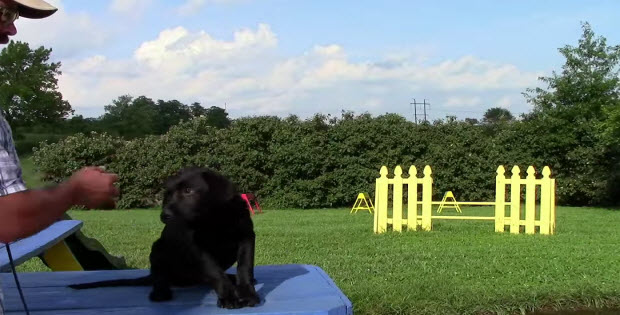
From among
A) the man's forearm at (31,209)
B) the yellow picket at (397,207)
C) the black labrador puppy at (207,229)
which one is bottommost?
the yellow picket at (397,207)

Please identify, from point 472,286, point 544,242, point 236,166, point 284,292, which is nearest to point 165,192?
point 284,292

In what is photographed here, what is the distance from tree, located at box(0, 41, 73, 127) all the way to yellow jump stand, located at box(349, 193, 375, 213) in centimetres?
1942

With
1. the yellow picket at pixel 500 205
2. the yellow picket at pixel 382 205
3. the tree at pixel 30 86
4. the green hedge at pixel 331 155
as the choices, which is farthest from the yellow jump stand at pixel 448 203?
the tree at pixel 30 86

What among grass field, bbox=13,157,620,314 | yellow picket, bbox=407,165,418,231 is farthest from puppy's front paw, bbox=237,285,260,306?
yellow picket, bbox=407,165,418,231

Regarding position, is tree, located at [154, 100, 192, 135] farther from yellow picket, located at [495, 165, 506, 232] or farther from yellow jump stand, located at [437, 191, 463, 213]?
yellow picket, located at [495, 165, 506, 232]

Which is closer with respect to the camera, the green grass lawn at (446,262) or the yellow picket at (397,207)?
the green grass lawn at (446,262)

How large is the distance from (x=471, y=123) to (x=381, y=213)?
1026 cm

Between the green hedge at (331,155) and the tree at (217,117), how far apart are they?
2.54ft

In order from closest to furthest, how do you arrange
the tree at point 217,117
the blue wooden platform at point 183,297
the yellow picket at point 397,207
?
the blue wooden platform at point 183,297
the yellow picket at point 397,207
the tree at point 217,117

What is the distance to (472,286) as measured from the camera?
5.36 metres

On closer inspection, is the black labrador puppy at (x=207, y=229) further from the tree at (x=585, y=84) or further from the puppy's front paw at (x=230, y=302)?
the tree at (x=585, y=84)

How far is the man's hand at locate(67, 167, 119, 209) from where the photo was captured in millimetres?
1600

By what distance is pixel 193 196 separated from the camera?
260cm

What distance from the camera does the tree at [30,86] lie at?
3178 centimetres
